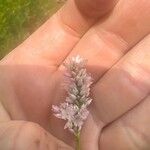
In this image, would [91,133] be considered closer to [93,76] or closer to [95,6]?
[93,76]

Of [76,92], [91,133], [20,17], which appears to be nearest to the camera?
[76,92]

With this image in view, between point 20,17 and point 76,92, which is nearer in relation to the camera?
point 76,92

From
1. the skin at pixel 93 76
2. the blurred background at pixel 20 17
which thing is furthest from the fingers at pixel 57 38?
the blurred background at pixel 20 17

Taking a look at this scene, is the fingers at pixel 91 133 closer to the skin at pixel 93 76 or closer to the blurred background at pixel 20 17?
the skin at pixel 93 76

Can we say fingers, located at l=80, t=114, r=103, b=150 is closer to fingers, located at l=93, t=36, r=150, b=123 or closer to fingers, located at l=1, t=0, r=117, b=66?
fingers, located at l=93, t=36, r=150, b=123

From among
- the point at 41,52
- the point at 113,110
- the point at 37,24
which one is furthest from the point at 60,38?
the point at 37,24

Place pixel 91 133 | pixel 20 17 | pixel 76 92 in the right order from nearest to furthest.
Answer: pixel 76 92 → pixel 91 133 → pixel 20 17

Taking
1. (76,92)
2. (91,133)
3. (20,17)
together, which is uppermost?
(76,92)

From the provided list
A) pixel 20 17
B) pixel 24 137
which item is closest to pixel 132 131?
pixel 24 137
